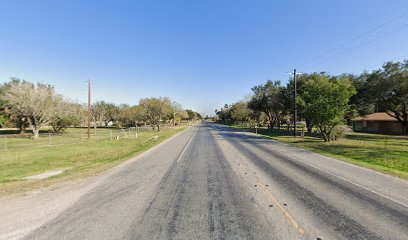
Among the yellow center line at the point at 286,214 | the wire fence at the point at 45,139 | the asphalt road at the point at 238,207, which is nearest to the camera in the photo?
the asphalt road at the point at 238,207

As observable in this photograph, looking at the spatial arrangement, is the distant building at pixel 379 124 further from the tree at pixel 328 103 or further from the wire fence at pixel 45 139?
the wire fence at pixel 45 139

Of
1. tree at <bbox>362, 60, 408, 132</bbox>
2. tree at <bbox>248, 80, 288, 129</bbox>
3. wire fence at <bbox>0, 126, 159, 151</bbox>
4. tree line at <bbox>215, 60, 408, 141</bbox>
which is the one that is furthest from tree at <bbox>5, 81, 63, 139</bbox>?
tree at <bbox>362, 60, 408, 132</bbox>

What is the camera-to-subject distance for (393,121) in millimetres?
49062

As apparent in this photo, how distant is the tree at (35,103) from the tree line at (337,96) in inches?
1526

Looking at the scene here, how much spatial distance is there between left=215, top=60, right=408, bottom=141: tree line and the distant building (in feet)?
16.7

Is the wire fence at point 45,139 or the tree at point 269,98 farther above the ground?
the tree at point 269,98

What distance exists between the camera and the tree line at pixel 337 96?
26.2 meters

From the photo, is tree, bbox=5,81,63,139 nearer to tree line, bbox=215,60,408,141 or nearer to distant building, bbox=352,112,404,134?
tree line, bbox=215,60,408,141

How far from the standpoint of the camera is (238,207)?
6.62 meters

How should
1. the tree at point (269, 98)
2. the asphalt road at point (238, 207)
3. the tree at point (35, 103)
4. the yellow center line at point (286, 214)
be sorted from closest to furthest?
the asphalt road at point (238, 207) → the yellow center line at point (286, 214) → the tree at point (35, 103) → the tree at point (269, 98)

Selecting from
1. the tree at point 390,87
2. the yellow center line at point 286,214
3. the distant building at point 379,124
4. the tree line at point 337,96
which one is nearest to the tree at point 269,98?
the tree line at point 337,96

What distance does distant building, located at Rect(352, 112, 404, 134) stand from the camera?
48534 millimetres

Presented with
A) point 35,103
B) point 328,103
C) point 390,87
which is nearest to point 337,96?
point 328,103

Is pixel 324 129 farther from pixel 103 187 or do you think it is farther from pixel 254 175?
pixel 103 187
